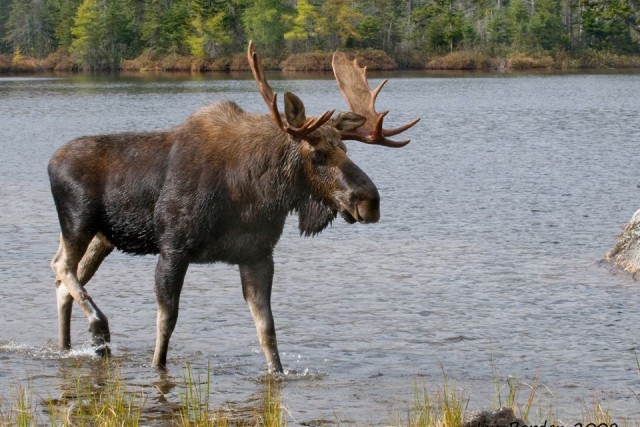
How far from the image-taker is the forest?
118 m

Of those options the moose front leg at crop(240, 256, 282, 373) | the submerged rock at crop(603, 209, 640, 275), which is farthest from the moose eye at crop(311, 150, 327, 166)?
the submerged rock at crop(603, 209, 640, 275)

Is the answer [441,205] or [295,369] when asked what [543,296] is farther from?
[441,205]

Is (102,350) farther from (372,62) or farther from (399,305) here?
(372,62)

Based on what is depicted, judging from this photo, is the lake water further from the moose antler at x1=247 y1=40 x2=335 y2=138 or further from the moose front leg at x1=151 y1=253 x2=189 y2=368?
the moose antler at x1=247 y1=40 x2=335 y2=138

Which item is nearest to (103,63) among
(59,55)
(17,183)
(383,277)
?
(59,55)

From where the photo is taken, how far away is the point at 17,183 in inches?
931

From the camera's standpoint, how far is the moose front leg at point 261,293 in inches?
357

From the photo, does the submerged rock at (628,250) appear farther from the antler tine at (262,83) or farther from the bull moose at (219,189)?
the antler tine at (262,83)

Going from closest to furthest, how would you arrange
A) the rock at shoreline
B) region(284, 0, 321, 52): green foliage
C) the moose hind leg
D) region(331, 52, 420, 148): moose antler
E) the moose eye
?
1. the rock at shoreline
2. the moose eye
3. region(331, 52, 420, 148): moose antler
4. the moose hind leg
5. region(284, 0, 321, 52): green foliage

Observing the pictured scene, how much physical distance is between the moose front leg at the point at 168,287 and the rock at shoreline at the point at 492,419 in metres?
3.20

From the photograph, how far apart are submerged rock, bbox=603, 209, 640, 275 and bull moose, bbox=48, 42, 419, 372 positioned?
5872mm

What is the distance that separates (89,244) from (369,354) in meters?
2.56

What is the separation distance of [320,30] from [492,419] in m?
120

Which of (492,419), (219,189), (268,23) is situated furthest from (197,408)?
(268,23)
